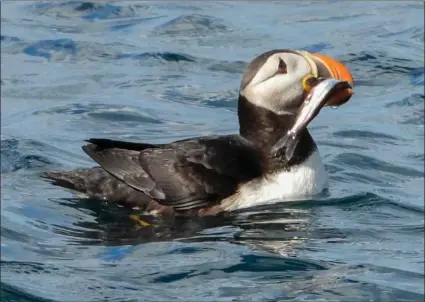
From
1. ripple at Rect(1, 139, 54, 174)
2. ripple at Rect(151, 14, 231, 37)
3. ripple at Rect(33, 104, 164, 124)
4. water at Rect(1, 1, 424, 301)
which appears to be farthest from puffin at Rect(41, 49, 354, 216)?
ripple at Rect(151, 14, 231, 37)

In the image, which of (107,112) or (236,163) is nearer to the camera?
(236,163)

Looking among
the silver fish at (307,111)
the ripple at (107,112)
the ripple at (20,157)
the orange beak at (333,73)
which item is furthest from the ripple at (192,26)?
the silver fish at (307,111)

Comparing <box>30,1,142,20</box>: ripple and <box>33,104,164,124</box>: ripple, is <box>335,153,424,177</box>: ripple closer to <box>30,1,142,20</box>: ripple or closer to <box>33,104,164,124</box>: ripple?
<box>33,104,164,124</box>: ripple

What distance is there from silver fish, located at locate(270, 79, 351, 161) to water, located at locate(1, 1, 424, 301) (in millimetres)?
428

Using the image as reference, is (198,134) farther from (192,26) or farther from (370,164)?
(192,26)

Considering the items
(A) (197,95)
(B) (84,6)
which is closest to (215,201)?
(A) (197,95)

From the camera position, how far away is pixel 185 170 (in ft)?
31.8

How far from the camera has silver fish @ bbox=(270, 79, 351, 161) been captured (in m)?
10.0

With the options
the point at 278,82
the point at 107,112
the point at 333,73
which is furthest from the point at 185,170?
the point at 107,112

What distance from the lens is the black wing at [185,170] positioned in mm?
9688

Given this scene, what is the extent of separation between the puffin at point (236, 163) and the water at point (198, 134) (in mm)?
134

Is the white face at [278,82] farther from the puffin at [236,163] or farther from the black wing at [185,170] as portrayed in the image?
the black wing at [185,170]

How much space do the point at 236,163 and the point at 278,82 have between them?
75 centimetres

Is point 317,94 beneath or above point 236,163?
above
